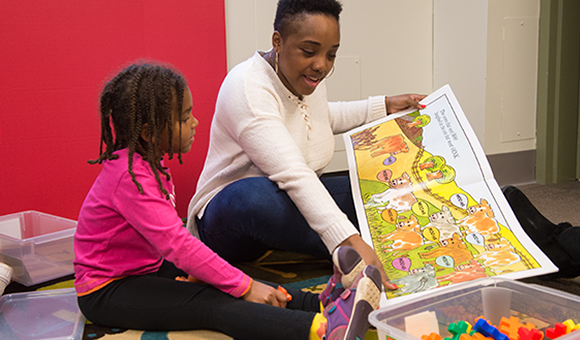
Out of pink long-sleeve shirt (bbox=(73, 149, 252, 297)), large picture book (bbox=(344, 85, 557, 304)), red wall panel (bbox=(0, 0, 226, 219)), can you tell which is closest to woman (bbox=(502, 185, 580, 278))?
large picture book (bbox=(344, 85, 557, 304))

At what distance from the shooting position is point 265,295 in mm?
767

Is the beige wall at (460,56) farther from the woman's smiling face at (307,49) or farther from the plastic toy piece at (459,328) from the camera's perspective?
the plastic toy piece at (459,328)

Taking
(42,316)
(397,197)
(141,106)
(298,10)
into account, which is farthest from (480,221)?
(42,316)

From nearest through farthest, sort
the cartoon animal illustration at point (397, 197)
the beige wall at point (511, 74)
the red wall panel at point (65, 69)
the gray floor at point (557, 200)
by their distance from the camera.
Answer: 1. the cartoon animal illustration at point (397, 197)
2. the red wall panel at point (65, 69)
3. the gray floor at point (557, 200)
4. the beige wall at point (511, 74)

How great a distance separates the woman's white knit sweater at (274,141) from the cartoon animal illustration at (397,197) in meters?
0.14

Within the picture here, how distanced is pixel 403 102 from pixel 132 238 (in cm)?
72

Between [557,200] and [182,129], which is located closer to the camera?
[182,129]

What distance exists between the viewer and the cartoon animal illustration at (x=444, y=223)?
844mm

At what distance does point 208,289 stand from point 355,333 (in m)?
0.27

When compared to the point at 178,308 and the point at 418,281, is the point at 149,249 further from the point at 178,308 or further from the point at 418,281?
the point at 418,281

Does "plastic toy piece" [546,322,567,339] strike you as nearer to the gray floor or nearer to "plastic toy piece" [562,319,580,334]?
"plastic toy piece" [562,319,580,334]

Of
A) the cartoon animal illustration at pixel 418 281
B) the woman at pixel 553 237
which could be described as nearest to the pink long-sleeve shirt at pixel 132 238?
the cartoon animal illustration at pixel 418 281

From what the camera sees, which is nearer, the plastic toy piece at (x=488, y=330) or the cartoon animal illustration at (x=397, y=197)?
the plastic toy piece at (x=488, y=330)

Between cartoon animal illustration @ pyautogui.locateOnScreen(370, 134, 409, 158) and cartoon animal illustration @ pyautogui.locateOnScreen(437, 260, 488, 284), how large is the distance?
34cm
